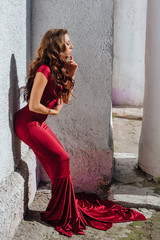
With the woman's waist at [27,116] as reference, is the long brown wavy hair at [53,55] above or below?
above

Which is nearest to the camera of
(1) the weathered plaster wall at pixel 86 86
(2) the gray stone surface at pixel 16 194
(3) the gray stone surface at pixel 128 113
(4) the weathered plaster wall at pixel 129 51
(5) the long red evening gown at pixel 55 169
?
(2) the gray stone surface at pixel 16 194

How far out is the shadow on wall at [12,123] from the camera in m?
3.32

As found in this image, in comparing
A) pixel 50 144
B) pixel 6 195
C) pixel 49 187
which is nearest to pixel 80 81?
pixel 50 144

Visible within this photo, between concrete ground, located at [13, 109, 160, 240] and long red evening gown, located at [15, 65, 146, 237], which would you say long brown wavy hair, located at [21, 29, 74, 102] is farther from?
concrete ground, located at [13, 109, 160, 240]

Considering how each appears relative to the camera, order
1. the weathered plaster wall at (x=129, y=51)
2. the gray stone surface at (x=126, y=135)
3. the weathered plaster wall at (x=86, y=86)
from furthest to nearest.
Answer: the weathered plaster wall at (x=129, y=51), the gray stone surface at (x=126, y=135), the weathered plaster wall at (x=86, y=86)

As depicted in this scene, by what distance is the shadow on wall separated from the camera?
332 centimetres

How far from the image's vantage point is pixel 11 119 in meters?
3.34

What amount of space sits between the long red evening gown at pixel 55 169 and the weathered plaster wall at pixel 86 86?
0.63m

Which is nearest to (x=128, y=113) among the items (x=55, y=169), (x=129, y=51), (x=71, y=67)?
(x=129, y=51)

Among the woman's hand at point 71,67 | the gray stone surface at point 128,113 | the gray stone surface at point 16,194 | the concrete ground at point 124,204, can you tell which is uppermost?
the woman's hand at point 71,67

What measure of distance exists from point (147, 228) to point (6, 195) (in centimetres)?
146

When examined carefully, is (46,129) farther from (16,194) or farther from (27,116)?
(16,194)

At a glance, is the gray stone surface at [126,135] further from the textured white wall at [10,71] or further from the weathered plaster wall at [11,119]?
the textured white wall at [10,71]

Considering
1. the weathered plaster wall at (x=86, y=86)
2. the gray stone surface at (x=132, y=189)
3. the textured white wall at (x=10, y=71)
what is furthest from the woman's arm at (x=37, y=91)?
the gray stone surface at (x=132, y=189)
